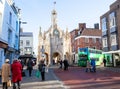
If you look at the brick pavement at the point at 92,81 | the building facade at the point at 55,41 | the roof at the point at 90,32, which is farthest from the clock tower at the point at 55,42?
the brick pavement at the point at 92,81

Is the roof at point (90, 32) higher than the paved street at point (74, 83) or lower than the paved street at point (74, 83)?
higher

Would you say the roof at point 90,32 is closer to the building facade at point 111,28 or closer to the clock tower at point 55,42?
the clock tower at point 55,42

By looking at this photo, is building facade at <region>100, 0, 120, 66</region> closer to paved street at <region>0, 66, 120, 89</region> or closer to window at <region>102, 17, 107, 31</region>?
window at <region>102, 17, 107, 31</region>

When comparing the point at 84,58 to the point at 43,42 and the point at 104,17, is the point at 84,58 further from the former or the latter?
the point at 43,42

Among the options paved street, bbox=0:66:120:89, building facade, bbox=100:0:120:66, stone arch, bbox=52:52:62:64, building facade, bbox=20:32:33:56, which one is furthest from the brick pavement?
stone arch, bbox=52:52:62:64

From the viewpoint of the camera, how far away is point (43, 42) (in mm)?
84688

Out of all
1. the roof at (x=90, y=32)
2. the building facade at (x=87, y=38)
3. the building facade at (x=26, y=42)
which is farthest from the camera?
the building facade at (x=26, y=42)

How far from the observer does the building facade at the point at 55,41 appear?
3275 inches

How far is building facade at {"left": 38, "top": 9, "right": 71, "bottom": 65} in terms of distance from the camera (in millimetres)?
83188

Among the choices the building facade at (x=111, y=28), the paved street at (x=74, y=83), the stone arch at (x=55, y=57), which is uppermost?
the building facade at (x=111, y=28)

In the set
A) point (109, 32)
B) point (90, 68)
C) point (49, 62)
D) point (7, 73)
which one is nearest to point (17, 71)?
point (7, 73)

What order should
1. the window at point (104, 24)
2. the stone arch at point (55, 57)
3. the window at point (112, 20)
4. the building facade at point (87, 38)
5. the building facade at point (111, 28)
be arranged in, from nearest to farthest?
1. the building facade at point (111, 28)
2. the window at point (112, 20)
3. the window at point (104, 24)
4. the building facade at point (87, 38)
5. the stone arch at point (55, 57)

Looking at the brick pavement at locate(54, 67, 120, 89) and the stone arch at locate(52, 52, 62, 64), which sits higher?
the stone arch at locate(52, 52, 62, 64)

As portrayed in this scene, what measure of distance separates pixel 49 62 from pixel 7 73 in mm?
66573
